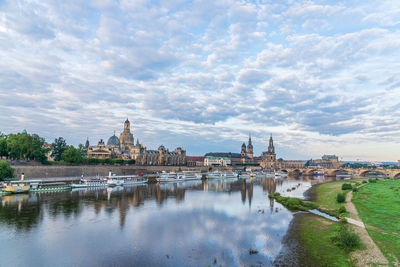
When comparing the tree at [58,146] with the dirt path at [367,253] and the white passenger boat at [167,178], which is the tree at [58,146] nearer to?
the white passenger boat at [167,178]

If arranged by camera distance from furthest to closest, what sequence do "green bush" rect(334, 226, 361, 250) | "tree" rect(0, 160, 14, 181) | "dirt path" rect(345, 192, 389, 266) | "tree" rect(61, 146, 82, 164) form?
1. "tree" rect(61, 146, 82, 164)
2. "tree" rect(0, 160, 14, 181)
3. "green bush" rect(334, 226, 361, 250)
4. "dirt path" rect(345, 192, 389, 266)

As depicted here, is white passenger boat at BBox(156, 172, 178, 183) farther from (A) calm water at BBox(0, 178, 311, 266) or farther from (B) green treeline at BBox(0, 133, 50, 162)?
(A) calm water at BBox(0, 178, 311, 266)

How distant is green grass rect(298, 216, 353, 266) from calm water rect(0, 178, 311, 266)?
2.87m

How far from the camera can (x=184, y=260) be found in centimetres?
2486

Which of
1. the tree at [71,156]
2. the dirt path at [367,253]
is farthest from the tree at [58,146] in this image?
the dirt path at [367,253]

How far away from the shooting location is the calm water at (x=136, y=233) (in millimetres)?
25188

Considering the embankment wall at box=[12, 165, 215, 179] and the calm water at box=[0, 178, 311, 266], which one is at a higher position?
the embankment wall at box=[12, 165, 215, 179]

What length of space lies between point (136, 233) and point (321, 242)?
73.5 feet

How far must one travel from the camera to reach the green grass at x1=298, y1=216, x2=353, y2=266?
23639 millimetres

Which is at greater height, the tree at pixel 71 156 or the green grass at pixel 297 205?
the tree at pixel 71 156

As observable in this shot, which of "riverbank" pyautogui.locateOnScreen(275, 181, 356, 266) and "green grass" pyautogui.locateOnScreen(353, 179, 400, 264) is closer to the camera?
"riverbank" pyautogui.locateOnScreen(275, 181, 356, 266)

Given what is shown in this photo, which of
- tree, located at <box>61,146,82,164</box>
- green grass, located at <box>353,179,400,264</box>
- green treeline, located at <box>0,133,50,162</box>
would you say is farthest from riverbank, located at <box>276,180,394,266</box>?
green treeline, located at <box>0,133,50,162</box>

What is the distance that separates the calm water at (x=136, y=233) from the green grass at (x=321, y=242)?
287cm

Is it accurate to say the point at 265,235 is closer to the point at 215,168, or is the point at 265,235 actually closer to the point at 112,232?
the point at 112,232
